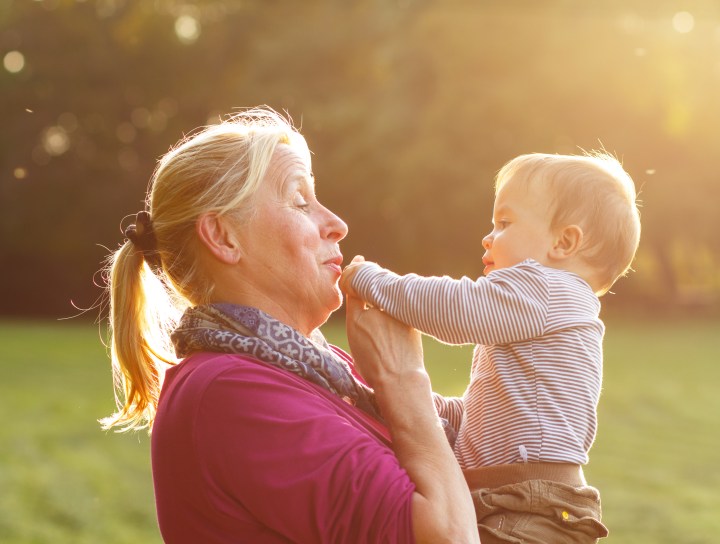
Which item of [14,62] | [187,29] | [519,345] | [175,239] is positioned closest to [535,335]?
[519,345]

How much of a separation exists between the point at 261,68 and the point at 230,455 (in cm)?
2496

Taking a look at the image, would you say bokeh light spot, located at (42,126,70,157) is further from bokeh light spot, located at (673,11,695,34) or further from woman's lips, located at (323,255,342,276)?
woman's lips, located at (323,255,342,276)

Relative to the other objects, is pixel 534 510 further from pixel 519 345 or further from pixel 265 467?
pixel 265 467

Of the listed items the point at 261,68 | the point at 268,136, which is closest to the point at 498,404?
the point at 268,136

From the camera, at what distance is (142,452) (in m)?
9.89

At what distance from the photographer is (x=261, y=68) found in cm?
2617

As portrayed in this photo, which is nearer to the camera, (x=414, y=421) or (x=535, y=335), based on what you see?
(x=414, y=421)

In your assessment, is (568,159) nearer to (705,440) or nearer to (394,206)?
(705,440)

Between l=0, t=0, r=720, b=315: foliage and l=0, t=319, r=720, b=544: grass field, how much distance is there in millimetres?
10083

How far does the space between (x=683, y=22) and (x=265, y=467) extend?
28.4 meters

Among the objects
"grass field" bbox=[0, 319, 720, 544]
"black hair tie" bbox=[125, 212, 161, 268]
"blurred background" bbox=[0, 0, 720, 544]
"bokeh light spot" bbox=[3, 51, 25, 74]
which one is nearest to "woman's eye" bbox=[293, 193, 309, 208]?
"black hair tie" bbox=[125, 212, 161, 268]

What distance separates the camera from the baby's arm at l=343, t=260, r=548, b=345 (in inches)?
91.8

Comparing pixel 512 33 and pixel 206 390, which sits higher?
pixel 512 33

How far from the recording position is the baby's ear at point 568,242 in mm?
2482
